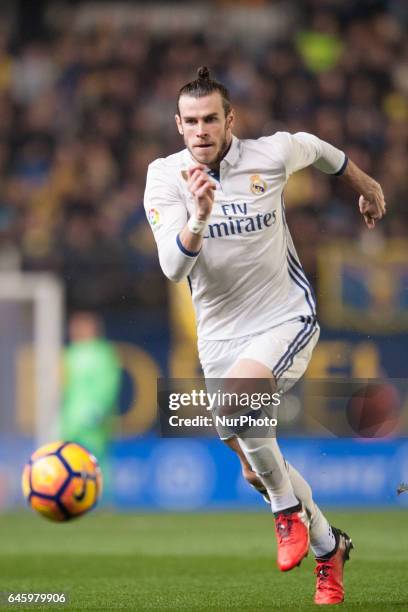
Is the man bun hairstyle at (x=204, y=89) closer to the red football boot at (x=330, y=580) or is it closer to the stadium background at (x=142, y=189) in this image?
the red football boot at (x=330, y=580)

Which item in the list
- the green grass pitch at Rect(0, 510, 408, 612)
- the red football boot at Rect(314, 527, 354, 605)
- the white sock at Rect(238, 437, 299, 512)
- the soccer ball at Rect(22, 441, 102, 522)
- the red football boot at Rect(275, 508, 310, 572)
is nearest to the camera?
the red football boot at Rect(275, 508, 310, 572)

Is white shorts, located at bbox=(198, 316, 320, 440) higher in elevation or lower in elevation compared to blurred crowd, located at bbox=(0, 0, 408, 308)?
lower

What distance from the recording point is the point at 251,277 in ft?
19.5

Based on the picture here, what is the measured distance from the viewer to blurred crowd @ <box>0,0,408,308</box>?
1312 centimetres

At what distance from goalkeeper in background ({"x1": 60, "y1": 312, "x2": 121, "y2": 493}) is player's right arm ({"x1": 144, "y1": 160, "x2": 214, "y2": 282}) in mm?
6502

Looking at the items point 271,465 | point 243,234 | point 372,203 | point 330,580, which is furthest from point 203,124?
point 330,580

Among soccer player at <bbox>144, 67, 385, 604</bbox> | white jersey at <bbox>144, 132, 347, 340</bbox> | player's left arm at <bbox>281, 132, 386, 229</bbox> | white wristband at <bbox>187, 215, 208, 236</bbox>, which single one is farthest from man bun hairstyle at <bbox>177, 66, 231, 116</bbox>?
white wristband at <bbox>187, 215, 208, 236</bbox>

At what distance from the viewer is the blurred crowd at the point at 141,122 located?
13.1m

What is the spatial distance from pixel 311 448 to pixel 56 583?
5.83m

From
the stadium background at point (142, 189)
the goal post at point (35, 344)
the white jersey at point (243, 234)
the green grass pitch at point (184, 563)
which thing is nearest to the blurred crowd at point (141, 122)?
the stadium background at point (142, 189)

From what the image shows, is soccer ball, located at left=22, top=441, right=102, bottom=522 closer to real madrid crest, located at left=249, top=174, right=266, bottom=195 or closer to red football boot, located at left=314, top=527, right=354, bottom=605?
red football boot, located at left=314, top=527, right=354, bottom=605

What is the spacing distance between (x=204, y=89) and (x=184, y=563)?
3.74 metres

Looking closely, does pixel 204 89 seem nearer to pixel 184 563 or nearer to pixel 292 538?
pixel 292 538

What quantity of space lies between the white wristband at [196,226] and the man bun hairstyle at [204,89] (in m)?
0.65
